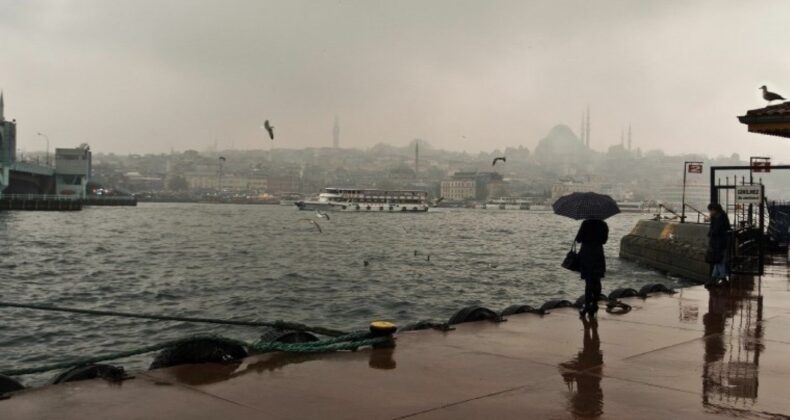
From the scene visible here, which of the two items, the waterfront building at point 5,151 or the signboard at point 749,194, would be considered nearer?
the signboard at point 749,194

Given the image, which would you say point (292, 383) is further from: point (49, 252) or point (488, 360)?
point (49, 252)

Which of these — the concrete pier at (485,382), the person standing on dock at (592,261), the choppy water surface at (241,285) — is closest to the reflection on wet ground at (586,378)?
the concrete pier at (485,382)

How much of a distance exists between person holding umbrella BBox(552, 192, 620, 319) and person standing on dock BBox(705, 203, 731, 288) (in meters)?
4.05

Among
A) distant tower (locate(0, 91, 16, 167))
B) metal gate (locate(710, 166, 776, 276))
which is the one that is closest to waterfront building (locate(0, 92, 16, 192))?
distant tower (locate(0, 91, 16, 167))

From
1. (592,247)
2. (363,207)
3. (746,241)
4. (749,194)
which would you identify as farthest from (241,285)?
(363,207)

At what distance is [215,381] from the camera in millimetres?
6027

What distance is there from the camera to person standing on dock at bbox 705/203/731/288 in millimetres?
13039

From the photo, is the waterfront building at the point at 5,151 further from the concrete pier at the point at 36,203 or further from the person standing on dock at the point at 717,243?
the person standing on dock at the point at 717,243

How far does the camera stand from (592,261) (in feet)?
32.5

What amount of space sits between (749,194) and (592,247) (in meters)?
7.19

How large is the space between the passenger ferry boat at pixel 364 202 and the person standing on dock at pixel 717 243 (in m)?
133

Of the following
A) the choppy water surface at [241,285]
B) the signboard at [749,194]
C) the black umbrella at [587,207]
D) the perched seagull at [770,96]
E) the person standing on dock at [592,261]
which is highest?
the perched seagull at [770,96]

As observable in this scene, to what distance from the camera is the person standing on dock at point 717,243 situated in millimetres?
13039

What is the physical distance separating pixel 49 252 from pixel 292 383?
40.3 metres
